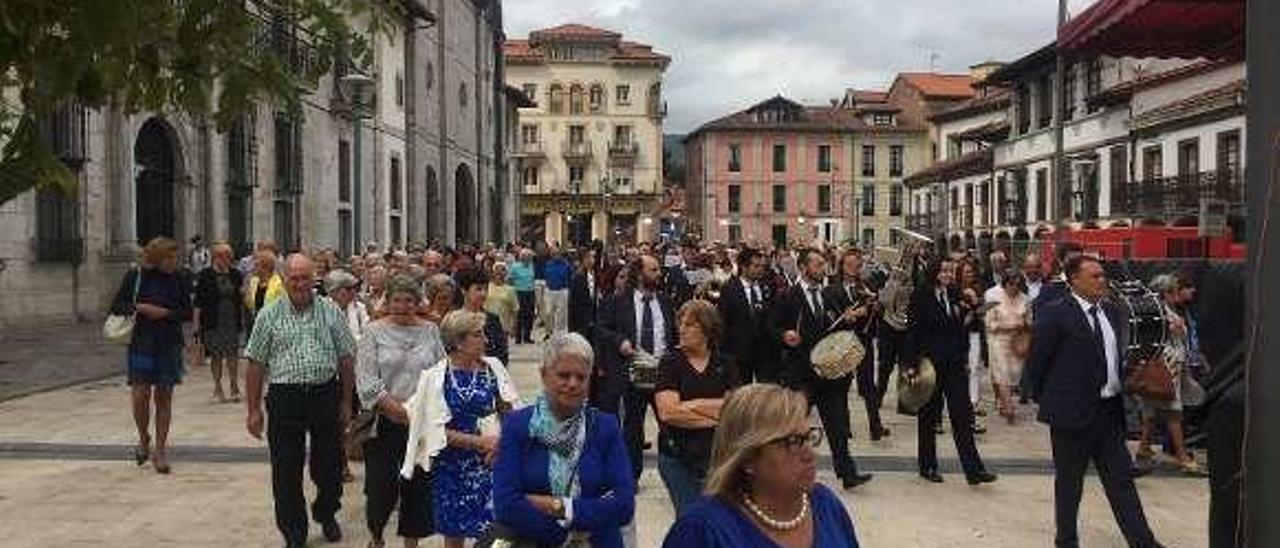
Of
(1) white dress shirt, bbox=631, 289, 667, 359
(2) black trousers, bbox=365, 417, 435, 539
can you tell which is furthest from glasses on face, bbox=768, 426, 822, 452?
(1) white dress shirt, bbox=631, 289, 667, 359

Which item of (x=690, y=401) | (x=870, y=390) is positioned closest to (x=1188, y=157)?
(x=870, y=390)

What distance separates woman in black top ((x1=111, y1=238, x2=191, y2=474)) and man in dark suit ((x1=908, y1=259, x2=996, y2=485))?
5458 millimetres

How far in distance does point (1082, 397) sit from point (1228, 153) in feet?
97.0

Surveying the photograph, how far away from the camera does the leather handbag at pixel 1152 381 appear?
760 centimetres

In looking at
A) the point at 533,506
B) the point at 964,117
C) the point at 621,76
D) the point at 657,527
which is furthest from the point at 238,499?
the point at 621,76

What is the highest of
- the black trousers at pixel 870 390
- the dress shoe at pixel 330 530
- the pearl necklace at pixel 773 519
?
the pearl necklace at pixel 773 519

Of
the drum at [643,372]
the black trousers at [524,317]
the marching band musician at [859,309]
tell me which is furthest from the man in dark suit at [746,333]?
the black trousers at [524,317]

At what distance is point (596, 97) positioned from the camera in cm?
9425

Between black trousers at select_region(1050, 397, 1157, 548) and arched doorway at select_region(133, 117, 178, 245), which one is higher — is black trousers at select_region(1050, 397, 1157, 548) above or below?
below

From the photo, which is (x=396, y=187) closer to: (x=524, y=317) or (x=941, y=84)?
(x=524, y=317)

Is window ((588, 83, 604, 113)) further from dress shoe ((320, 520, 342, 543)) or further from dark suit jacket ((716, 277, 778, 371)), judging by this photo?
dress shoe ((320, 520, 342, 543))

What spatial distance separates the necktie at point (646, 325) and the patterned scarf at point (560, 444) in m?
5.32

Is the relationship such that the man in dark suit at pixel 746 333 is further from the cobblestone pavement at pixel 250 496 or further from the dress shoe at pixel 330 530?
the dress shoe at pixel 330 530

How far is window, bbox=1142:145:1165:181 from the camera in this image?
126 ft
